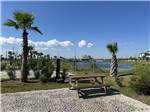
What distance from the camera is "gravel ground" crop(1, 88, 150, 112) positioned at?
23.7 feet

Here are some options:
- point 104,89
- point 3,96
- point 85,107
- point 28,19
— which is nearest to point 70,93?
point 104,89

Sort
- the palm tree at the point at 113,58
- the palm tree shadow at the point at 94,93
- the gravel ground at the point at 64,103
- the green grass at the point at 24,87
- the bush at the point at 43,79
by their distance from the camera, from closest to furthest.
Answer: the gravel ground at the point at 64,103 → the palm tree shadow at the point at 94,93 → the green grass at the point at 24,87 → the bush at the point at 43,79 → the palm tree at the point at 113,58

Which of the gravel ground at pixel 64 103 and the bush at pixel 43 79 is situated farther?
the bush at pixel 43 79

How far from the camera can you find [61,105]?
768 centimetres

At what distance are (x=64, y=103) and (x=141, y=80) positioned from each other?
352 cm

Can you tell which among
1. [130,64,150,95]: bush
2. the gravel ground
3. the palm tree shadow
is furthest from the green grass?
[130,64,150,95]: bush

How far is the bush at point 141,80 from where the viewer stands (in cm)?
916

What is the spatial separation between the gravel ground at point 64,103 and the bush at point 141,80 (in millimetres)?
833

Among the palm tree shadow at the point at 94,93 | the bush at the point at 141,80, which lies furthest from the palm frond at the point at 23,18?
the bush at the point at 141,80

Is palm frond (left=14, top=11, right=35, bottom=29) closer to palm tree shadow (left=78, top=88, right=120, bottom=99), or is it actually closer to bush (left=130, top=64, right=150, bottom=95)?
palm tree shadow (left=78, top=88, right=120, bottom=99)

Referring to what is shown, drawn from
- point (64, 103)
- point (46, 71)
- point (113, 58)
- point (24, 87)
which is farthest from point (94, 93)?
point (113, 58)

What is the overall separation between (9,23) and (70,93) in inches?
254

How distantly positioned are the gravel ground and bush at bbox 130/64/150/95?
2.73 ft

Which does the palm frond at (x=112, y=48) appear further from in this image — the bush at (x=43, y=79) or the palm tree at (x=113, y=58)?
the bush at (x=43, y=79)
